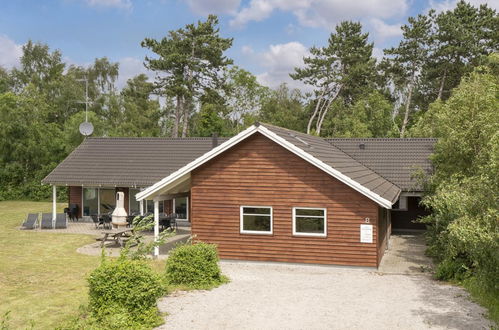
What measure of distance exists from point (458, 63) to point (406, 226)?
27.7m

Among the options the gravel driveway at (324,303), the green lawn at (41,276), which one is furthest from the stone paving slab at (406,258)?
the green lawn at (41,276)

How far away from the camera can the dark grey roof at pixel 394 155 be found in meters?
23.0

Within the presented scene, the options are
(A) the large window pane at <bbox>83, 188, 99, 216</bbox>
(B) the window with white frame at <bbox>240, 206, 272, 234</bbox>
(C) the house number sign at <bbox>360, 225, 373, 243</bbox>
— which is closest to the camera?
(C) the house number sign at <bbox>360, 225, 373, 243</bbox>

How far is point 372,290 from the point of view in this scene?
532 inches

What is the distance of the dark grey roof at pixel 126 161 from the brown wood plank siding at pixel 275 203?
9586 millimetres

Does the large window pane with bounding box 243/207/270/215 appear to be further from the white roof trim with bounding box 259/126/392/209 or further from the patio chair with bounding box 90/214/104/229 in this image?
the patio chair with bounding box 90/214/104/229

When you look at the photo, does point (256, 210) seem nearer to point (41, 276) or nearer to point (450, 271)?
point (450, 271)

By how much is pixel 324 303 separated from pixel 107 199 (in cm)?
1888

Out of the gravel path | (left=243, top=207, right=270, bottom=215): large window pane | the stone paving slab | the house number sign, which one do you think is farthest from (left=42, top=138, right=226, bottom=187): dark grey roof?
the house number sign

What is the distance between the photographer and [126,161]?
93.1 ft

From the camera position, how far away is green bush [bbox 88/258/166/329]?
10312 mm

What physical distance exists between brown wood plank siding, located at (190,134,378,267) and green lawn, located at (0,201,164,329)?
103 inches

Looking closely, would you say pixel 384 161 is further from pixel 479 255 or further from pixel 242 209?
pixel 479 255

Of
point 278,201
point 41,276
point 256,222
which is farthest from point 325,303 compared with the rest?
point 41,276
